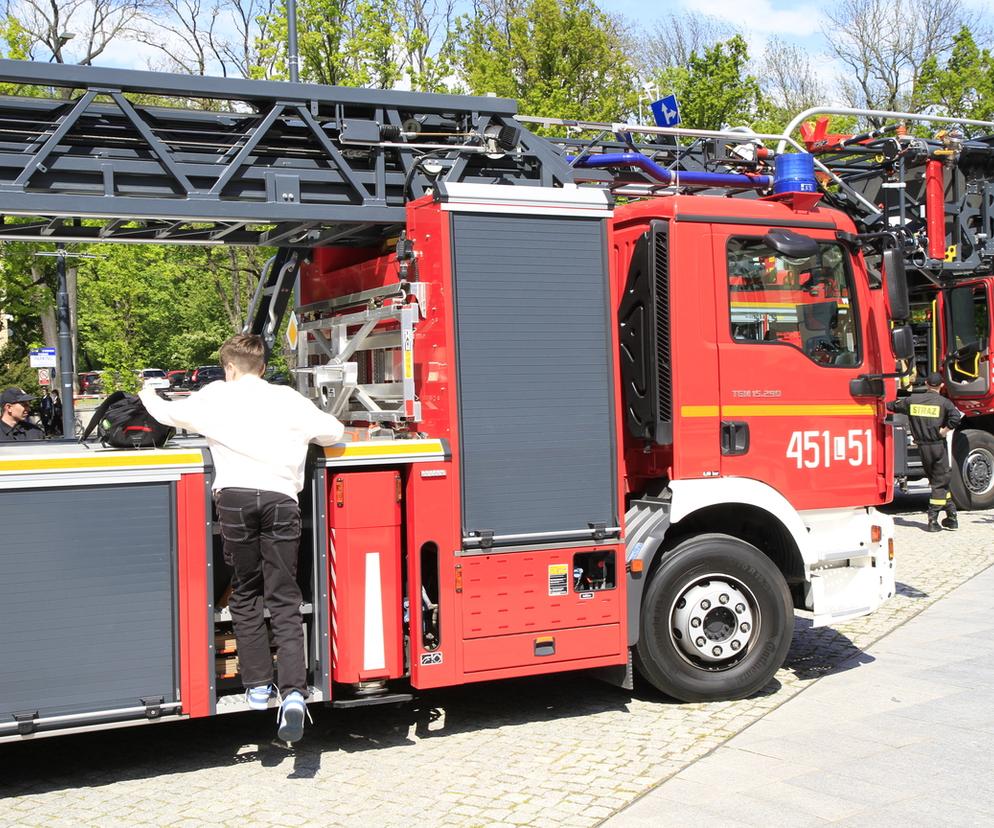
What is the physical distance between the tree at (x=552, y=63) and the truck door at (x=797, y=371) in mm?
19237

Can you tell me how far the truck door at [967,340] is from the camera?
1482 centimetres

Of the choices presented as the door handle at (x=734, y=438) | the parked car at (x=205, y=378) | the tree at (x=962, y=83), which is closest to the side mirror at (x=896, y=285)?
the door handle at (x=734, y=438)

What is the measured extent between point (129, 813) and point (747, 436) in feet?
12.2

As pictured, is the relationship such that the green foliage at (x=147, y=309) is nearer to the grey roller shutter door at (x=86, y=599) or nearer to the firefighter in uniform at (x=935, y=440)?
the firefighter in uniform at (x=935, y=440)

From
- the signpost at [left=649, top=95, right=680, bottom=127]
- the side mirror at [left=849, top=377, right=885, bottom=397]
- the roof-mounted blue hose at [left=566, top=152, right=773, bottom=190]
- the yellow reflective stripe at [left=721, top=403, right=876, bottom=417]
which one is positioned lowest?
the yellow reflective stripe at [left=721, top=403, right=876, bottom=417]

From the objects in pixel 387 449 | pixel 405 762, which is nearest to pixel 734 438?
pixel 387 449

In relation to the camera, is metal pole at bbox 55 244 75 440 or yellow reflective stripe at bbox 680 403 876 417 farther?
metal pole at bbox 55 244 75 440

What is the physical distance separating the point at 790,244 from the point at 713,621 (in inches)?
85.6

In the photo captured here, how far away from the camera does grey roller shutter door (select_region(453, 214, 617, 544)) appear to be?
18.3 feet

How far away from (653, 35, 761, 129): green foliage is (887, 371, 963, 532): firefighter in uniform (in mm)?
13047

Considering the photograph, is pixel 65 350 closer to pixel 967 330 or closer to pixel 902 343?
pixel 967 330

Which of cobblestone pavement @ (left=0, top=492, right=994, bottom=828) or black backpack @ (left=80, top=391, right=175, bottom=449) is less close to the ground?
black backpack @ (left=80, top=391, right=175, bottom=449)

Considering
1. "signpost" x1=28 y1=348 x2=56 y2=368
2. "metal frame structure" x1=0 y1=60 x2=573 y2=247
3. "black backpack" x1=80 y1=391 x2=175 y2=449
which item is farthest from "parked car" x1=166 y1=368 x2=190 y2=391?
"signpost" x1=28 y1=348 x2=56 y2=368

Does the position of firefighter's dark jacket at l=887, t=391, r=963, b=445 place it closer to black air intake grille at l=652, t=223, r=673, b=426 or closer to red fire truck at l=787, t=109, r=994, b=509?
red fire truck at l=787, t=109, r=994, b=509
